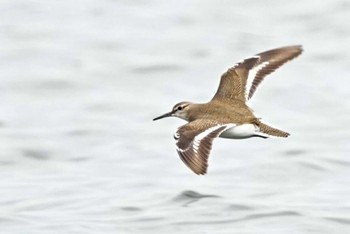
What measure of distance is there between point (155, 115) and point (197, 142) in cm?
615

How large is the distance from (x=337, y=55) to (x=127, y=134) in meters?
4.81

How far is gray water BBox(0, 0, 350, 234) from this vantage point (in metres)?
13.5

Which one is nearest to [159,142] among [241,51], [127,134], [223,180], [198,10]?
[127,134]

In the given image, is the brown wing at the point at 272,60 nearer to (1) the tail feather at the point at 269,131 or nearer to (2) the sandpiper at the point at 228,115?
(2) the sandpiper at the point at 228,115

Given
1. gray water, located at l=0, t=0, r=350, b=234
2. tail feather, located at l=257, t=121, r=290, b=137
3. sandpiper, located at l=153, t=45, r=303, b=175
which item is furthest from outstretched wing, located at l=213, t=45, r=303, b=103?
gray water, located at l=0, t=0, r=350, b=234

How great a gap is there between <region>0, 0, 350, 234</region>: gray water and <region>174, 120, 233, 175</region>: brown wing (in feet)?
3.41

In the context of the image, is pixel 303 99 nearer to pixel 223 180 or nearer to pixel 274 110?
pixel 274 110

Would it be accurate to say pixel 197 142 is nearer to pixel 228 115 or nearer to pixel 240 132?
pixel 240 132

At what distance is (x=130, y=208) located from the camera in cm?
1373

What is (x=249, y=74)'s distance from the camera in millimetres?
14211

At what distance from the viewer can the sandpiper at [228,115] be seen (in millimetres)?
11826

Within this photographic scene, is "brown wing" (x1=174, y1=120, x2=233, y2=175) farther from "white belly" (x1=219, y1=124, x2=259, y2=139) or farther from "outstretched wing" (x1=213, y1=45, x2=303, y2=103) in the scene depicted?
"outstretched wing" (x1=213, y1=45, x2=303, y2=103)

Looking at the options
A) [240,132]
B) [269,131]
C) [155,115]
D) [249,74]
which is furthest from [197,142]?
[155,115]

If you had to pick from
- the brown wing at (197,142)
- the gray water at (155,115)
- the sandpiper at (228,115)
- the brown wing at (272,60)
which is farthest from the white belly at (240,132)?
the brown wing at (272,60)
